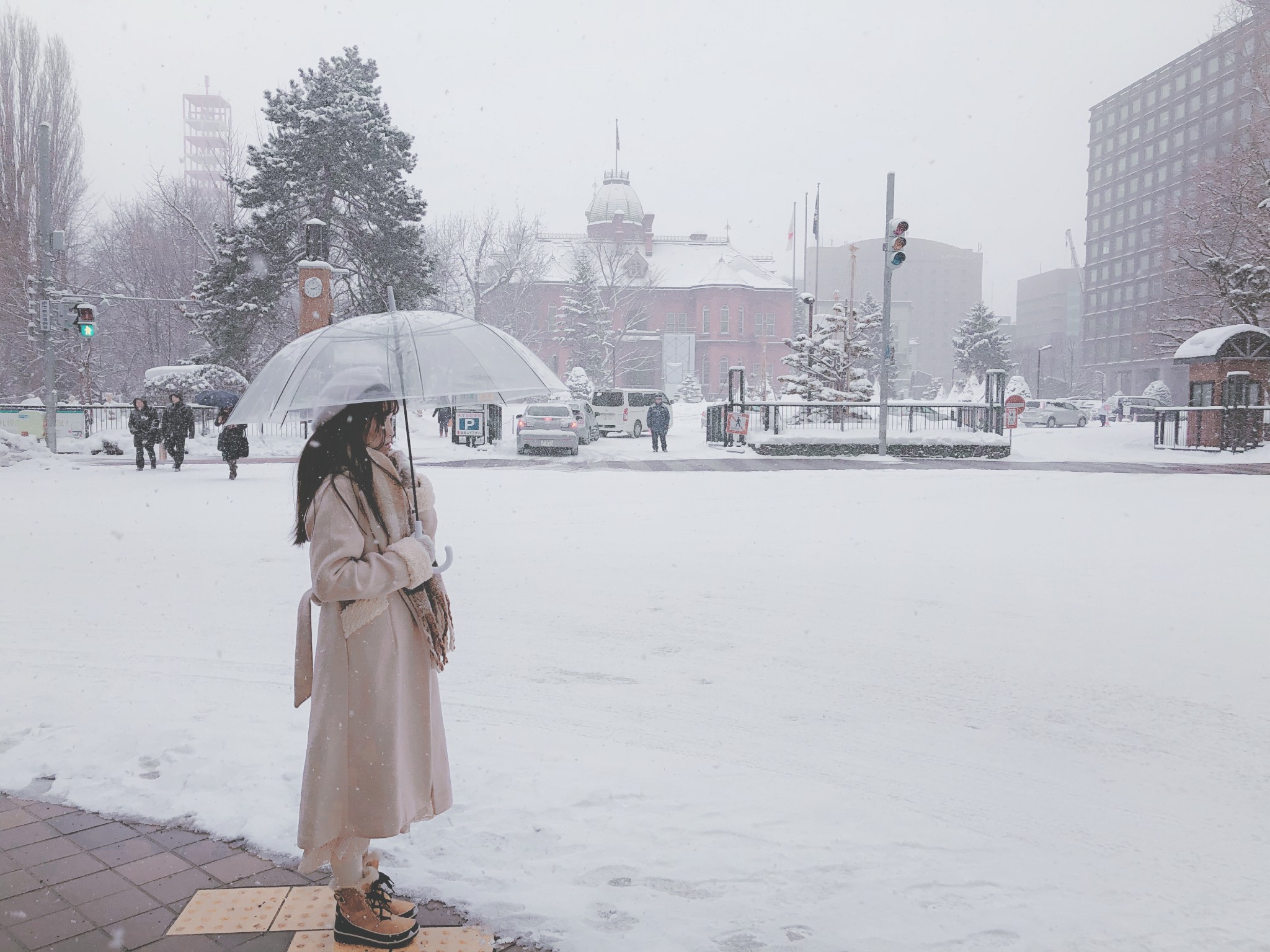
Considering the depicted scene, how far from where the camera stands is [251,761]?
413 centimetres

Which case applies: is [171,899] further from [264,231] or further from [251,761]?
[264,231]

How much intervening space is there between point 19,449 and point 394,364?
22365 millimetres

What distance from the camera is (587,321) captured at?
60594 millimetres

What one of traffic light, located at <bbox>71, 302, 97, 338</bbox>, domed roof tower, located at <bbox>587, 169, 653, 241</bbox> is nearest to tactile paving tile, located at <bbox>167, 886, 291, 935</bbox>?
traffic light, located at <bbox>71, 302, 97, 338</bbox>

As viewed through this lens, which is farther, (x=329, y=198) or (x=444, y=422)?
(x=444, y=422)

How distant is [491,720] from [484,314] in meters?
47.6

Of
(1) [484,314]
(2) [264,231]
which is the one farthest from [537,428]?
(1) [484,314]

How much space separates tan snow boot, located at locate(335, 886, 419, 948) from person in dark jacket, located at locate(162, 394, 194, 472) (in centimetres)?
1878

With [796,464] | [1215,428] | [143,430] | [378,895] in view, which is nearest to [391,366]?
[378,895]

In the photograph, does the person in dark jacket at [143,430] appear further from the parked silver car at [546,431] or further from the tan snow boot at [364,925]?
the tan snow boot at [364,925]

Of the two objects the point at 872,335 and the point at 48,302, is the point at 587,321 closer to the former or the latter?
the point at 872,335

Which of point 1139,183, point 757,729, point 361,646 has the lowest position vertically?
point 757,729

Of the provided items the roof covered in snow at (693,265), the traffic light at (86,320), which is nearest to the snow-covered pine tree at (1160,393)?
the roof covered in snow at (693,265)

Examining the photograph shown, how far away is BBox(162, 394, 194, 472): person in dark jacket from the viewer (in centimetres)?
1936
